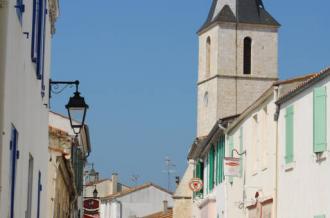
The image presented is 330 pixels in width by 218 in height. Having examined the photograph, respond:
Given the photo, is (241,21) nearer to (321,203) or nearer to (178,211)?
(178,211)

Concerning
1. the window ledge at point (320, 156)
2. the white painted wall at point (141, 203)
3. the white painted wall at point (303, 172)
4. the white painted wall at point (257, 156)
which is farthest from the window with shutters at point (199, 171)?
the white painted wall at point (141, 203)

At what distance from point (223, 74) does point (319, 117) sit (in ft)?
186

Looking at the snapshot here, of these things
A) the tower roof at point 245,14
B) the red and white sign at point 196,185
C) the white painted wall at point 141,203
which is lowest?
the red and white sign at point 196,185

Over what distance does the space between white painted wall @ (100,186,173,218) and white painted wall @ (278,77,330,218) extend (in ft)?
210

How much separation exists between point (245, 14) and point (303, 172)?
188 feet

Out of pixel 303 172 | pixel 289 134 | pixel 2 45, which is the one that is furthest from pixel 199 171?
pixel 2 45

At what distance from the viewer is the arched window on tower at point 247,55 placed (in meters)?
77.2

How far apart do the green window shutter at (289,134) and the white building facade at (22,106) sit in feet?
28.7

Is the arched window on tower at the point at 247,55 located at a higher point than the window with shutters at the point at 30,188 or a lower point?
higher

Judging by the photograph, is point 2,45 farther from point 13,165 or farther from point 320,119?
point 320,119

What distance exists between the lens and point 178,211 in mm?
67188

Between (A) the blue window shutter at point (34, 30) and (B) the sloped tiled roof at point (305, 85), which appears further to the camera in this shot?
(B) the sloped tiled roof at point (305, 85)

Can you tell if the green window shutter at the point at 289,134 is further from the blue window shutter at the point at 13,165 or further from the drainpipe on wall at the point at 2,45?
the drainpipe on wall at the point at 2,45

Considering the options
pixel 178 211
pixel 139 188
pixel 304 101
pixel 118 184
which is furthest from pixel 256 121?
pixel 118 184
